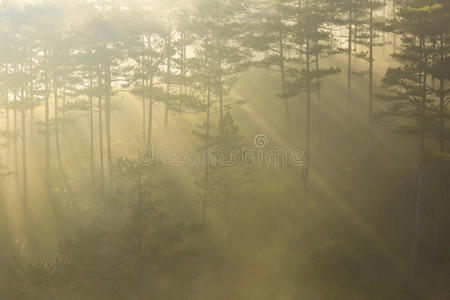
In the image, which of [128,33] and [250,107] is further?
[250,107]

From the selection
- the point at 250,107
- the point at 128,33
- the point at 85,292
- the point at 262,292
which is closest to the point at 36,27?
the point at 128,33

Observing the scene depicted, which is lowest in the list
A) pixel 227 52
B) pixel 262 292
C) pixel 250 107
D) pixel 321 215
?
pixel 262 292

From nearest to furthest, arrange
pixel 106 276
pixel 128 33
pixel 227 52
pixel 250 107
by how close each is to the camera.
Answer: pixel 106 276, pixel 227 52, pixel 128 33, pixel 250 107

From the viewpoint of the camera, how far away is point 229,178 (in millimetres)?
21359

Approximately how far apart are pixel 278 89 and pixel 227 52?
1849 cm

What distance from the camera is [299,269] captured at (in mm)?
20906

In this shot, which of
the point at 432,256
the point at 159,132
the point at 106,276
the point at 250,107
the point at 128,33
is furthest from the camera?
the point at 250,107

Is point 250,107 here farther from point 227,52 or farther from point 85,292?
point 85,292

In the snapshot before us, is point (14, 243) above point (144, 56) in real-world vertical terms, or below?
below

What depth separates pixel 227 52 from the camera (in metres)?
22.6

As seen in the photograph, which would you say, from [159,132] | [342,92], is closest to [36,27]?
[159,132]

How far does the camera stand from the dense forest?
690 inches

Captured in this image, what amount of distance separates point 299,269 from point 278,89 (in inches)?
946

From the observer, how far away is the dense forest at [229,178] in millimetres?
17516
